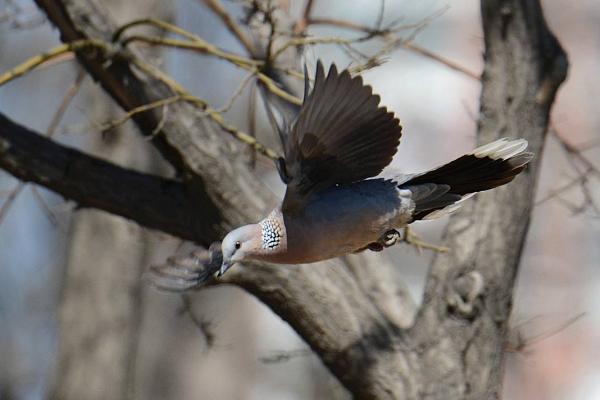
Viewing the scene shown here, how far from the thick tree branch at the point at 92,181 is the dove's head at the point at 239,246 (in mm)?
1601

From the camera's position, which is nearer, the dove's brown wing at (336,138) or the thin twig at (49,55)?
the dove's brown wing at (336,138)

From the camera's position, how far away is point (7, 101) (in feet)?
27.8

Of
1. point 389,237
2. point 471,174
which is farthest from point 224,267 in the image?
point 471,174

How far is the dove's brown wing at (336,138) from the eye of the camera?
2482mm

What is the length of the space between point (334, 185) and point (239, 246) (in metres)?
0.34

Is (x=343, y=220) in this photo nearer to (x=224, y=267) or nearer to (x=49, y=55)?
(x=224, y=267)

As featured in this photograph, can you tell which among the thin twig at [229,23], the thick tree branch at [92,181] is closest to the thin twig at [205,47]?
the thick tree branch at [92,181]

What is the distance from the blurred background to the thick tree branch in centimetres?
139

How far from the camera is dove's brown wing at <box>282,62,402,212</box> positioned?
2482mm

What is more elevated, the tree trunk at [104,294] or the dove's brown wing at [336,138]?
the tree trunk at [104,294]

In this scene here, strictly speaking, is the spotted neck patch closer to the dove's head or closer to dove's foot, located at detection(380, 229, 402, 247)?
the dove's head

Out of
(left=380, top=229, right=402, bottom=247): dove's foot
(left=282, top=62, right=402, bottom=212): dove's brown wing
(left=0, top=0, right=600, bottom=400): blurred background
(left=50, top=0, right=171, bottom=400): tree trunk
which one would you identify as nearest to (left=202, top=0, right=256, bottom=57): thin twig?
(left=0, top=0, right=600, bottom=400): blurred background

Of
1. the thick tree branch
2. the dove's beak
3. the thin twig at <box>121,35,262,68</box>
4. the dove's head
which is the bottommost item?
the dove's beak

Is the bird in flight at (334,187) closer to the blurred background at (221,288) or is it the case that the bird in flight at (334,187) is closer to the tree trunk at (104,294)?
the blurred background at (221,288)
